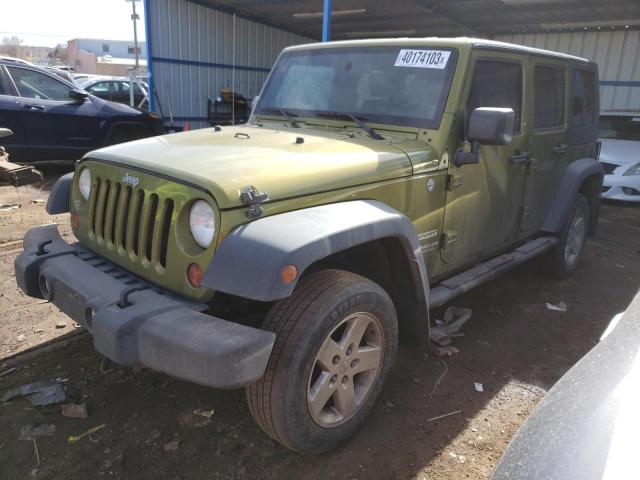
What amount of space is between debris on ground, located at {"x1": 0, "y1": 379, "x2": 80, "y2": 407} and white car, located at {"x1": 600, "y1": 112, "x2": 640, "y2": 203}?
7358 mm

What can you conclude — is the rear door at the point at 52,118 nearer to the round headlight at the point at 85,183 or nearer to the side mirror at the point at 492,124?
the round headlight at the point at 85,183

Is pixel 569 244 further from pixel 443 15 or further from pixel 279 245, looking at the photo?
pixel 443 15

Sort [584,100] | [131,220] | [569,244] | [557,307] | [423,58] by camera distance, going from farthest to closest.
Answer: [569,244] < [584,100] < [557,307] < [423,58] < [131,220]

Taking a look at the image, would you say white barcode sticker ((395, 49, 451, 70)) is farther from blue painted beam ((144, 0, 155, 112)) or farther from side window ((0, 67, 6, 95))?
blue painted beam ((144, 0, 155, 112))

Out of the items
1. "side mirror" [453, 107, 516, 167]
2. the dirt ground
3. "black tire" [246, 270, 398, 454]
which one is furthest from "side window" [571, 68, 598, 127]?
"black tire" [246, 270, 398, 454]

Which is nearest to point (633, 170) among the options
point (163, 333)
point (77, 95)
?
point (163, 333)

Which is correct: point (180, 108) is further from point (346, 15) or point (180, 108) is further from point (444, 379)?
point (444, 379)

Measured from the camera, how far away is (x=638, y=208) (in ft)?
28.1

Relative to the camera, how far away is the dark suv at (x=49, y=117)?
304 inches

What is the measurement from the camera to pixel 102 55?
59969 mm

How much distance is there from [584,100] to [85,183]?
425 cm

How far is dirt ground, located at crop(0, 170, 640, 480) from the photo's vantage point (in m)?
2.42

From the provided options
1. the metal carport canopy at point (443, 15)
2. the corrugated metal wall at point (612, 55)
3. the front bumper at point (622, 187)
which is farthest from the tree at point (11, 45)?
the front bumper at point (622, 187)

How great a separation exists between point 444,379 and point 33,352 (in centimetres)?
259
